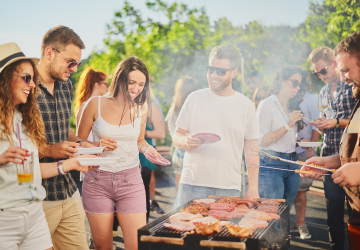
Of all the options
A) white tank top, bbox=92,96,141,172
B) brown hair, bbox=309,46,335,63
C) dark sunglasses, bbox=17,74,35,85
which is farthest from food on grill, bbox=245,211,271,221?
brown hair, bbox=309,46,335,63

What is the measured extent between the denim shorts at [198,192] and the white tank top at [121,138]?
1.88 feet

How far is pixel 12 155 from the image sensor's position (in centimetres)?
202

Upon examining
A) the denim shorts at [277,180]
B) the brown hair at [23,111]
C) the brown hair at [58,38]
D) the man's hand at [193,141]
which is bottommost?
the denim shorts at [277,180]

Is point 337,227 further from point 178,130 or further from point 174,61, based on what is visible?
→ point 174,61

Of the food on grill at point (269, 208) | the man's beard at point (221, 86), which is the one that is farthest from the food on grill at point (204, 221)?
the man's beard at point (221, 86)

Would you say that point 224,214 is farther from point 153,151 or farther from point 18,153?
point 18,153

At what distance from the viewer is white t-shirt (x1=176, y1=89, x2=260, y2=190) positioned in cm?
329

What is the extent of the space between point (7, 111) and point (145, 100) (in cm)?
146

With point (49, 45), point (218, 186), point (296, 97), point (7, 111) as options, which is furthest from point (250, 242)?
point (296, 97)

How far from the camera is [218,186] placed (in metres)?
3.30

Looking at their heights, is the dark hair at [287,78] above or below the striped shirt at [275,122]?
above

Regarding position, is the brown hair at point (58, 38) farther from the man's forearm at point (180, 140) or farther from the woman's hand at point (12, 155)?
the man's forearm at point (180, 140)

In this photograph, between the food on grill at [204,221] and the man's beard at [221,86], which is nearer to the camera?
the food on grill at [204,221]

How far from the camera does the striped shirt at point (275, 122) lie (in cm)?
429
